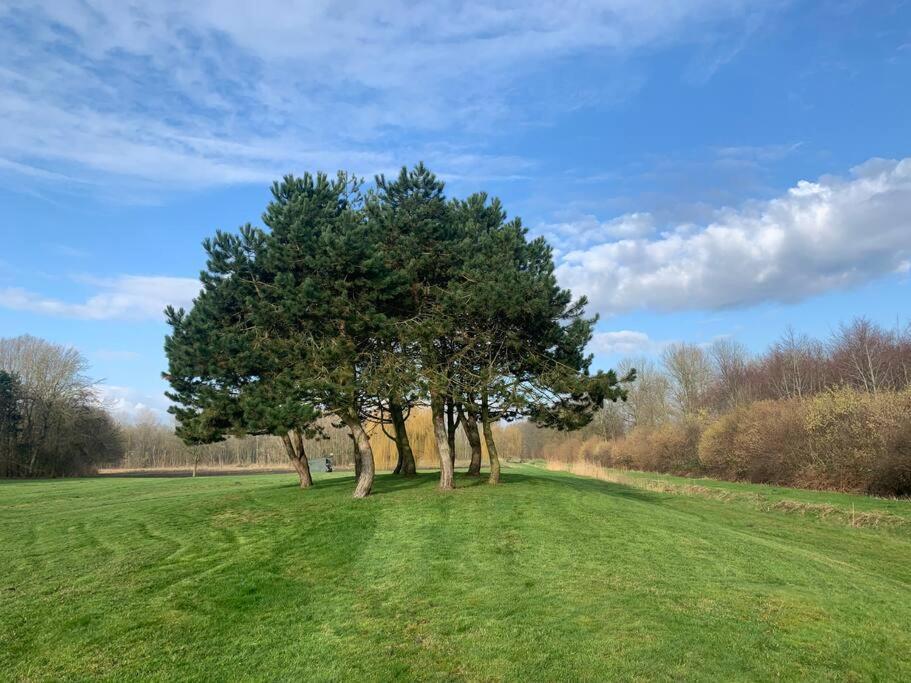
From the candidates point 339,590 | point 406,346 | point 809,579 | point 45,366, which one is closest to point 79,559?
point 339,590

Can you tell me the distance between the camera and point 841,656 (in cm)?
657

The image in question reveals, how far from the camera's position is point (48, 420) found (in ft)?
175

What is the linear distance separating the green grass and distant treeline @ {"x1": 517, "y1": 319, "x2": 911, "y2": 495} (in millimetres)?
14867

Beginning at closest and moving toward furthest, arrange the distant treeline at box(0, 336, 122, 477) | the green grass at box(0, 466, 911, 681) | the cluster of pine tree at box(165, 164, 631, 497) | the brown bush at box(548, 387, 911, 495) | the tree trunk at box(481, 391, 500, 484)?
the green grass at box(0, 466, 911, 681) < the cluster of pine tree at box(165, 164, 631, 497) < the tree trunk at box(481, 391, 500, 484) < the brown bush at box(548, 387, 911, 495) < the distant treeline at box(0, 336, 122, 477)

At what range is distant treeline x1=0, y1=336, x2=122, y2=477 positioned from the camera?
2028 inches

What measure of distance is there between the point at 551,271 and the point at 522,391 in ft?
15.0

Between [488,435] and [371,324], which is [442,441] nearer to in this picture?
[488,435]

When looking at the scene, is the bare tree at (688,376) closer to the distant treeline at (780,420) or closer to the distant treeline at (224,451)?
the distant treeline at (780,420)

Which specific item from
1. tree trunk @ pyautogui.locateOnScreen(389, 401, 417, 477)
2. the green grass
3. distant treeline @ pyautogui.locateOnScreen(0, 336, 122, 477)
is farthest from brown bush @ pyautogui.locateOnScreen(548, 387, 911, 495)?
distant treeline @ pyautogui.locateOnScreen(0, 336, 122, 477)

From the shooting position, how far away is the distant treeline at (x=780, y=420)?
93.5 feet

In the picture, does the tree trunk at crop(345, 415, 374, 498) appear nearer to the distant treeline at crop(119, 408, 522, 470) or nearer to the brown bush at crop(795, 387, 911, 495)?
the brown bush at crop(795, 387, 911, 495)

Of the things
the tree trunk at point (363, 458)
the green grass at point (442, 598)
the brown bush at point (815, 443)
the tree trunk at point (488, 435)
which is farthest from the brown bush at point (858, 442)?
the tree trunk at point (363, 458)

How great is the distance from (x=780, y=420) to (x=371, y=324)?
97.0 ft

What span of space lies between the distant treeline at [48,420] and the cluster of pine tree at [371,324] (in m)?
41.5
